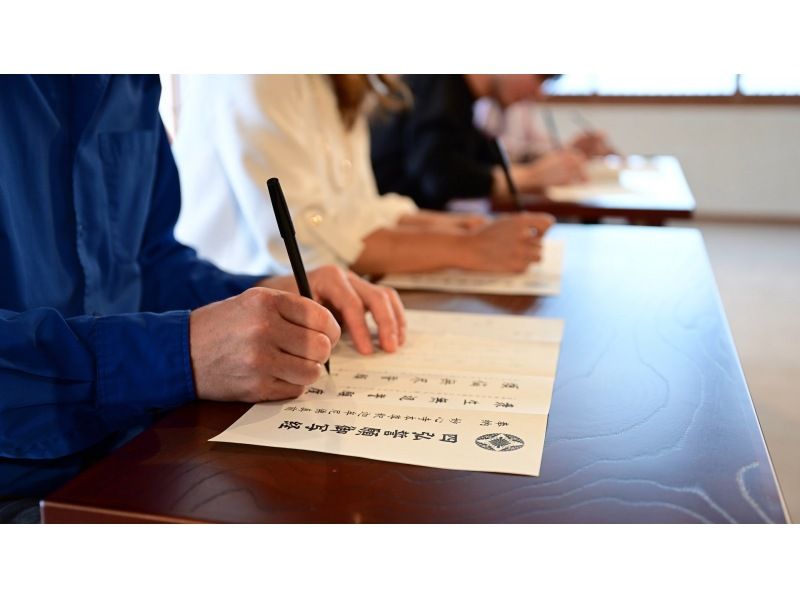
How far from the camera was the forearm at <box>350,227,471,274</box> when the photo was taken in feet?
4.81

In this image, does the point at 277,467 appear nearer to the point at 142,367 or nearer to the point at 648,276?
the point at 142,367

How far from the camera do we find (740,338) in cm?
358

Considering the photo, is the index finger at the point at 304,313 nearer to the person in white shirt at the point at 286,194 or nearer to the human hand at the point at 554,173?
the person in white shirt at the point at 286,194

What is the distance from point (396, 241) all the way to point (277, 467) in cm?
84

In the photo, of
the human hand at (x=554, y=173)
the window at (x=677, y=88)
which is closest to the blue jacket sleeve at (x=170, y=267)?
the human hand at (x=554, y=173)

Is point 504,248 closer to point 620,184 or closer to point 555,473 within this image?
point 555,473

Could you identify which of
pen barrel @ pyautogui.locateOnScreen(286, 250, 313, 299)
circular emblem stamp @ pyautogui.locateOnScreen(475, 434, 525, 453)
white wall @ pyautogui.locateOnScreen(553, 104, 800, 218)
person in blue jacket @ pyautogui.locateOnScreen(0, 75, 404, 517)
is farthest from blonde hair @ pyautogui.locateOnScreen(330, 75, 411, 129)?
white wall @ pyautogui.locateOnScreen(553, 104, 800, 218)

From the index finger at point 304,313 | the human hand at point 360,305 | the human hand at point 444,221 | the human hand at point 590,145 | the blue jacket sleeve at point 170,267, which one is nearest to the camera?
the index finger at point 304,313

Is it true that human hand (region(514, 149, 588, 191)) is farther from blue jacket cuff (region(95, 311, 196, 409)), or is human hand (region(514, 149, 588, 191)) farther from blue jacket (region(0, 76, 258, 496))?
blue jacket cuff (region(95, 311, 196, 409))

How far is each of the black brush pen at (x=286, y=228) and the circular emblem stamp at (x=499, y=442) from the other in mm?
238

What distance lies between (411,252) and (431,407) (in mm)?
666

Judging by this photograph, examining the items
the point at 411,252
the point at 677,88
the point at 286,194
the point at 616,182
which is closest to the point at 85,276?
the point at 286,194

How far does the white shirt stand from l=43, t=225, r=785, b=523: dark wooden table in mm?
625

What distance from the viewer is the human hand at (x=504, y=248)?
57.7 inches
